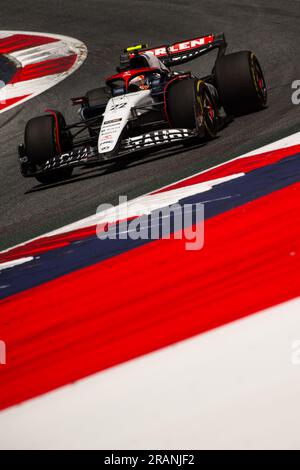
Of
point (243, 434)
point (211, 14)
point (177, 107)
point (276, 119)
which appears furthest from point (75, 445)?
point (211, 14)

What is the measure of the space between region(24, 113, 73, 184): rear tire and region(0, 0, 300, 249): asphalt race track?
0.20 m

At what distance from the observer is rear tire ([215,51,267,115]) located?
7.87 metres

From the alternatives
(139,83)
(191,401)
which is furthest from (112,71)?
(191,401)

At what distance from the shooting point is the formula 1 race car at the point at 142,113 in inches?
278

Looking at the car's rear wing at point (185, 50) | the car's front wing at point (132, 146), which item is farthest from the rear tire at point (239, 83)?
the car's front wing at point (132, 146)

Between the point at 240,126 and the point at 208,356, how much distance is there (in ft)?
18.7

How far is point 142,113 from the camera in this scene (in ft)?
25.2

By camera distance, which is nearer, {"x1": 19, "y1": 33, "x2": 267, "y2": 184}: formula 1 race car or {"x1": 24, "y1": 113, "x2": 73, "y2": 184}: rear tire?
{"x1": 19, "y1": 33, "x2": 267, "y2": 184}: formula 1 race car

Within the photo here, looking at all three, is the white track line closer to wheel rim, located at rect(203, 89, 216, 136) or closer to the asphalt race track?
the asphalt race track

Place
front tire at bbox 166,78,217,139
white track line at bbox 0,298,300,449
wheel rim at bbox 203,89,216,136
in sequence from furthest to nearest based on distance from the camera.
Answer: wheel rim at bbox 203,89,216,136 → front tire at bbox 166,78,217,139 → white track line at bbox 0,298,300,449

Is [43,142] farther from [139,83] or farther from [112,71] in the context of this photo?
[112,71]

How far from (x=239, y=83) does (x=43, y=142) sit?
1.93 meters

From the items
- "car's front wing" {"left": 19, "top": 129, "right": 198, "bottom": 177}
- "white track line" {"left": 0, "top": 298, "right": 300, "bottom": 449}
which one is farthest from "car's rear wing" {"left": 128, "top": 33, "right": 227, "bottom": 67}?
"white track line" {"left": 0, "top": 298, "right": 300, "bottom": 449}

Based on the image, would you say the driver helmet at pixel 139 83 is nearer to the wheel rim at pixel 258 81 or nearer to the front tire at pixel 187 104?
the front tire at pixel 187 104
